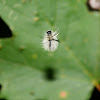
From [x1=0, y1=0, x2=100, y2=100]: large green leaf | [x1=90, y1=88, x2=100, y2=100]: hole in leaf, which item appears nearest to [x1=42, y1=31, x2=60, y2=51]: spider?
[x1=0, y1=0, x2=100, y2=100]: large green leaf

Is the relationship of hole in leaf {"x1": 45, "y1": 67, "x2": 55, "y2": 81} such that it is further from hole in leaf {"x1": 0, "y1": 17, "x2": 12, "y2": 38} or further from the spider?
the spider

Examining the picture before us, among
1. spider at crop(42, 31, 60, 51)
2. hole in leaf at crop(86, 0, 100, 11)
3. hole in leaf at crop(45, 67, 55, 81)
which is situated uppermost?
hole in leaf at crop(86, 0, 100, 11)

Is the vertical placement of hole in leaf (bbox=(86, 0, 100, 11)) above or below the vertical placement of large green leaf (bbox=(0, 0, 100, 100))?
above

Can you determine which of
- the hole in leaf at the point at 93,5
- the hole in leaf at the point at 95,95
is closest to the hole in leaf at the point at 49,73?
the hole in leaf at the point at 95,95

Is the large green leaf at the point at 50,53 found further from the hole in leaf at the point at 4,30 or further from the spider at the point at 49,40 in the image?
the spider at the point at 49,40

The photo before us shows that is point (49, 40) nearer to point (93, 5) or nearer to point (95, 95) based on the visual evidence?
point (93, 5)

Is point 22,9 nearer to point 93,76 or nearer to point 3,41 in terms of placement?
point 3,41

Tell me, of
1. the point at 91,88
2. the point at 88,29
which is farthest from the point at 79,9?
the point at 91,88

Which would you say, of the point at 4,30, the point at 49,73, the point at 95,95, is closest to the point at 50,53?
the point at 49,73
